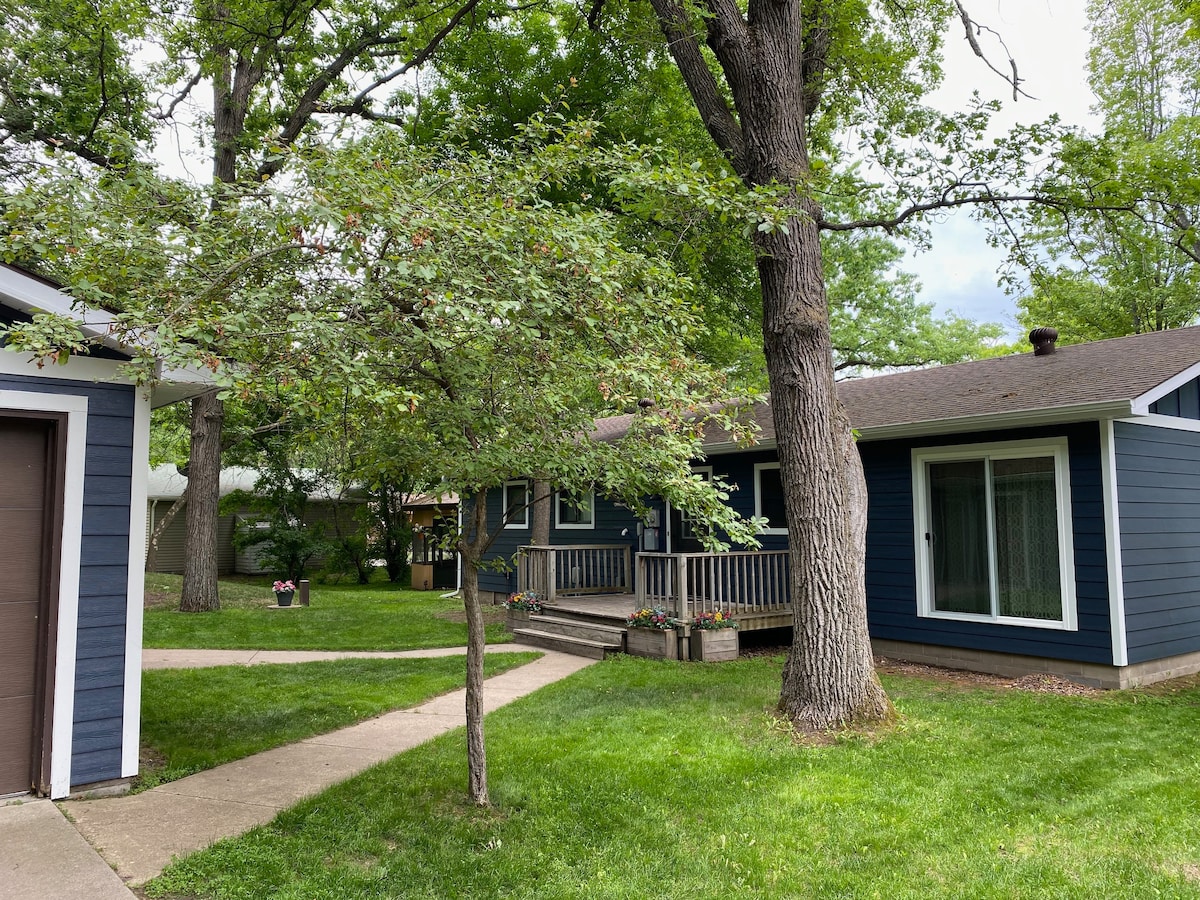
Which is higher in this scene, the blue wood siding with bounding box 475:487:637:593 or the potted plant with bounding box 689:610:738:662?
the blue wood siding with bounding box 475:487:637:593

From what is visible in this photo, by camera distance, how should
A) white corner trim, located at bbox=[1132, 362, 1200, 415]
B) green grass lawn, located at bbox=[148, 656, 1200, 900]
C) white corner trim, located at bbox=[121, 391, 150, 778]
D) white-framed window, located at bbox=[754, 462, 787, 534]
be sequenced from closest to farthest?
green grass lawn, located at bbox=[148, 656, 1200, 900], white corner trim, located at bbox=[121, 391, 150, 778], white corner trim, located at bbox=[1132, 362, 1200, 415], white-framed window, located at bbox=[754, 462, 787, 534]

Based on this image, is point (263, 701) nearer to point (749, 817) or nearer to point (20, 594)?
point (20, 594)

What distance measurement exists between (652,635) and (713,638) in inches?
27.8

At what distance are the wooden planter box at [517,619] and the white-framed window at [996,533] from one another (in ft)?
17.7

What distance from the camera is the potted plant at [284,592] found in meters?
14.8

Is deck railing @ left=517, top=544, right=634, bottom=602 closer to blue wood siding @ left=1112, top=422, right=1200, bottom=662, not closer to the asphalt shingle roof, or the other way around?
the asphalt shingle roof

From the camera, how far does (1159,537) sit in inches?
321

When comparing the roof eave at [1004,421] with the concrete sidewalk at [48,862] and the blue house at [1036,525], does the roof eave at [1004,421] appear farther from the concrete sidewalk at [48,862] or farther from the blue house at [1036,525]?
the concrete sidewalk at [48,862]

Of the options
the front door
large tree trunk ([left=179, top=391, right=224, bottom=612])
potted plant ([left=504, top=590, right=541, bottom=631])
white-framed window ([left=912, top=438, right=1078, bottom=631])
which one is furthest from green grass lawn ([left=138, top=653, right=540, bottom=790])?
large tree trunk ([left=179, top=391, right=224, bottom=612])

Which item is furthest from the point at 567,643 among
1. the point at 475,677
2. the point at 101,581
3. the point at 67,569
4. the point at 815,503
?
the point at 67,569

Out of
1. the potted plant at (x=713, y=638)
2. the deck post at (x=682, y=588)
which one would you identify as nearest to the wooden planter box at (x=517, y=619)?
the deck post at (x=682, y=588)

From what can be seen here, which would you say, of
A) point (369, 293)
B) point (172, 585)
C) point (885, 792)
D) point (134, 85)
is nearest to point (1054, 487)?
point (885, 792)

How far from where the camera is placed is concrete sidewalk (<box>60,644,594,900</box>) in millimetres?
3834

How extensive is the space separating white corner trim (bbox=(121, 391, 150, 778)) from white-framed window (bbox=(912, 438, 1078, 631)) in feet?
25.2
